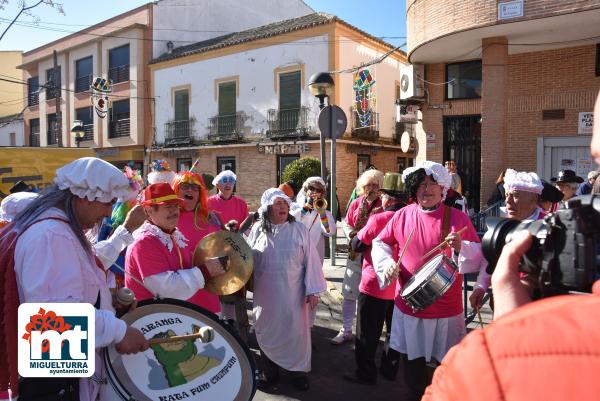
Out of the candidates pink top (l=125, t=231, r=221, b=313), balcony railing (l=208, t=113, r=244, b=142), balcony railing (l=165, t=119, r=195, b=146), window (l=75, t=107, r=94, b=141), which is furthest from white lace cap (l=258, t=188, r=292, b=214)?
window (l=75, t=107, r=94, b=141)

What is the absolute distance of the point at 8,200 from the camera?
13.2 ft

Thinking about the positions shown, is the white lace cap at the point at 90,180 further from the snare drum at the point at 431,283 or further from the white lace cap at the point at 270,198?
the white lace cap at the point at 270,198

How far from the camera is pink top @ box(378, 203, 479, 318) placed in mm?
3244

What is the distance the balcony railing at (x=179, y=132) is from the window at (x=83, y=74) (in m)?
7.78

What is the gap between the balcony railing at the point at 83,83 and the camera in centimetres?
2869

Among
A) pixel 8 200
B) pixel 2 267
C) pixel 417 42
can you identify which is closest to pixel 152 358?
pixel 2 267

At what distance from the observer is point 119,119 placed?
89.2 feet

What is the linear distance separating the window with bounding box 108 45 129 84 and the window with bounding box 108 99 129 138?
1.36 meters

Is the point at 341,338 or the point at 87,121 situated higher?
the point at 87,121

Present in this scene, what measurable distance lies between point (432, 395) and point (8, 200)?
4.22 metres

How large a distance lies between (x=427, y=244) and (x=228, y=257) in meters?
1.45

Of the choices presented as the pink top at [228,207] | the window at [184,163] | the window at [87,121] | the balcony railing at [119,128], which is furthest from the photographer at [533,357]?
the window at [87,121]

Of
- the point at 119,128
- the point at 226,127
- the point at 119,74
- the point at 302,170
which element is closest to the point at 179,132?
the point at 226,127

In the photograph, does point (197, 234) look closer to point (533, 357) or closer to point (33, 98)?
point (533, 357)
